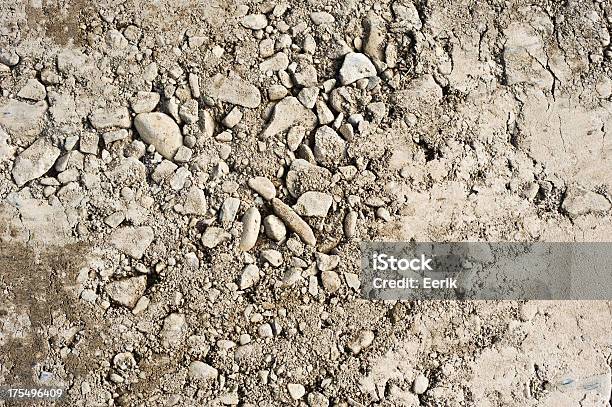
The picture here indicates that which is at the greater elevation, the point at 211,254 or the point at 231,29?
the point at 231,29

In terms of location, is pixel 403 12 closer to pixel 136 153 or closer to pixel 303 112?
pixel 303 112

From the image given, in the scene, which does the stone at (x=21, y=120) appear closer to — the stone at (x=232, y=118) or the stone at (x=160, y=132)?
the stone at (x=160, y=132)

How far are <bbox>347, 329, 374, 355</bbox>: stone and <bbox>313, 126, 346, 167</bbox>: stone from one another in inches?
27.0

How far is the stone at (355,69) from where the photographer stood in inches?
113

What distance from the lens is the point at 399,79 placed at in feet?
9.55

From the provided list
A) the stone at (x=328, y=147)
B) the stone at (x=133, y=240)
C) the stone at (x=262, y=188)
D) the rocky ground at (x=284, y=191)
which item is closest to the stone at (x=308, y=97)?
the rocky ground at (x=284, y=191)

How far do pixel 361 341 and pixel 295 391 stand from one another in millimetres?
325

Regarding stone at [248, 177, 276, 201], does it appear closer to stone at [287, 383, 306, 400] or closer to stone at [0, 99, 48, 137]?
stone at [287, 383, 306, 400]

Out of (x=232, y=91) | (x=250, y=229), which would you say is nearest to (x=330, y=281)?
(x=250, y=229)

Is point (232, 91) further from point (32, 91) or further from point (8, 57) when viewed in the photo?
point (8, 57)

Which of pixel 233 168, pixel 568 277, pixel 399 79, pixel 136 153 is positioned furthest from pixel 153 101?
pixel 568 277

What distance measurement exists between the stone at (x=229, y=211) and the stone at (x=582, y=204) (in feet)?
4.42

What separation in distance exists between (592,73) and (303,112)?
124 cm

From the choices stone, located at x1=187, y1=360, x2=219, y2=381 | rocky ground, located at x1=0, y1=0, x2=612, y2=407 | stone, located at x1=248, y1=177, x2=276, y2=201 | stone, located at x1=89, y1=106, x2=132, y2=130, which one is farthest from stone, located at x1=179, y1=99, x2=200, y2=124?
stone, located at x1=187, y1=360, x2=219, y2=381
